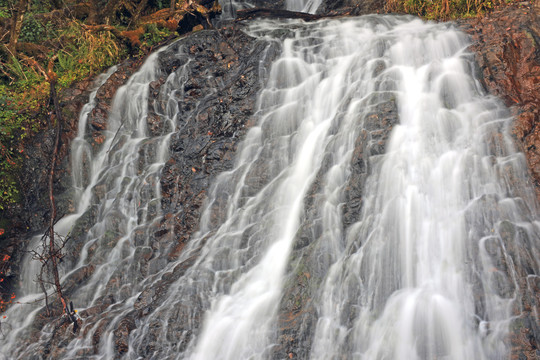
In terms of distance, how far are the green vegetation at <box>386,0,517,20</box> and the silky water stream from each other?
98 cm

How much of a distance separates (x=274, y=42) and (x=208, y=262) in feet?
16.4

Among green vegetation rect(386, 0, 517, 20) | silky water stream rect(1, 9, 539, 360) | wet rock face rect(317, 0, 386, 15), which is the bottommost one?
silky water stream rect(1, 9, 539, 360)

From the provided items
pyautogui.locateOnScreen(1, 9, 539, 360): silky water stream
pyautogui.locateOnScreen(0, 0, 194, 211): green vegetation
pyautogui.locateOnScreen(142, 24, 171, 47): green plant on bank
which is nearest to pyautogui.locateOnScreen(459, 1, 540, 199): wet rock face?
pyautogui.locateOnScreen(1, 9, 539, 360): silky water stream

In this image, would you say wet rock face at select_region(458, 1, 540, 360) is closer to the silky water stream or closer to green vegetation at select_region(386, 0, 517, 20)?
the silky water stream

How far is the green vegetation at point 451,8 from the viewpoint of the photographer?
30.6 ft

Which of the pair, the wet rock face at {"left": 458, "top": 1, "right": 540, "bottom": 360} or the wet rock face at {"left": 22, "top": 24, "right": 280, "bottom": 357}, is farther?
the wet rock face at {"left": 22, "top": 24, "right": 280, "bottom": 357}

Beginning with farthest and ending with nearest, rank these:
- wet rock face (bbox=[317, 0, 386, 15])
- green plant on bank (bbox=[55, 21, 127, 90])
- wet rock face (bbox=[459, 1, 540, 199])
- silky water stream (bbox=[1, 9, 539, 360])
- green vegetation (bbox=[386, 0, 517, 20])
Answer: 1. wet rock face (bbox=[317, 0, 386, 15])
2. green plant on bank (bbox=[55, 21, 127, 90])
3. green vegetation (bbox=[386, 0, 517, 20])
4. wet rock face (bbox=[459, 1, 540, 199])
5. silky water stream (bbox=[1, 9, 539, 360])

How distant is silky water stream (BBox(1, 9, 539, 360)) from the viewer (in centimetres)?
548

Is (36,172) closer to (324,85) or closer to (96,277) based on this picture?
(96,277)

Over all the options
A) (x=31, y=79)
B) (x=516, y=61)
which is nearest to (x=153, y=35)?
(x=31, y=79)

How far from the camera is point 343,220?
6461 millimetres

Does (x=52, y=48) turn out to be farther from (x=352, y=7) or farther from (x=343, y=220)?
(x=343, y=220)

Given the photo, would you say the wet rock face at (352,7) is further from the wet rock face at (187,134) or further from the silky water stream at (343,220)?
the wet rock face at (187,134)

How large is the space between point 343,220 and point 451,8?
5808 millimetres
